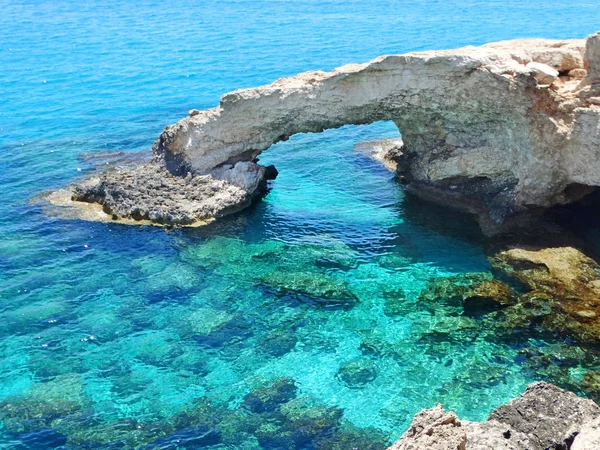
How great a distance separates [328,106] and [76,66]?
2661 cm

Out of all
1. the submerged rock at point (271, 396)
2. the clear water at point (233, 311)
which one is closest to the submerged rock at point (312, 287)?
the clear water at point (233, 311)

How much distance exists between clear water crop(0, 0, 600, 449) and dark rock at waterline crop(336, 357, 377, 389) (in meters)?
0.04

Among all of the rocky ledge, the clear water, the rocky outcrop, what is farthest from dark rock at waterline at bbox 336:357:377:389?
the rocky ledge

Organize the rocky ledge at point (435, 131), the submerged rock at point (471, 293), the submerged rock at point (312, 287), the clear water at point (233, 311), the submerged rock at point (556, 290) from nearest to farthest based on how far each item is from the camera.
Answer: the clear water at point (233, 311)
the submerged rock at point (556, 290)
the submerged rock at point (471, 293)
the submerged rock at point (312, 287)
the rocky ledge at point (435, 131)

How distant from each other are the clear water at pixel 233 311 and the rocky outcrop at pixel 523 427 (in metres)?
3.72

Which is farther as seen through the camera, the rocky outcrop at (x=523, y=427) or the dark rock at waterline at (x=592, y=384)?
the dark rock at waterline at (x=592, y=384)

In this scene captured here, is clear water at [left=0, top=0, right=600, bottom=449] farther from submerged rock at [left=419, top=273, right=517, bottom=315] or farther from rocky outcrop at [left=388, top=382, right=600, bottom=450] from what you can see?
rocky outcrop at [left=388, top=382, right=600, bottom=450]

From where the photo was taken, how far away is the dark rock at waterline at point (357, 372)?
14.4 m

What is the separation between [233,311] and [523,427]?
8.95 metres

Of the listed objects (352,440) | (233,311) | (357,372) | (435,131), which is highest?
(435,131)

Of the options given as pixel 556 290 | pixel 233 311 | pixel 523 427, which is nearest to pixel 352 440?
pixel 523 427

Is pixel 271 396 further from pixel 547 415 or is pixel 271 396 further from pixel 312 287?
pixel 547 415

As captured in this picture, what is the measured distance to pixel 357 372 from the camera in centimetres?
1462

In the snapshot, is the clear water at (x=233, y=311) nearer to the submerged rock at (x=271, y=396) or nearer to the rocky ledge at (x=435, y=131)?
the submerged rock at (x=271, y=396)
